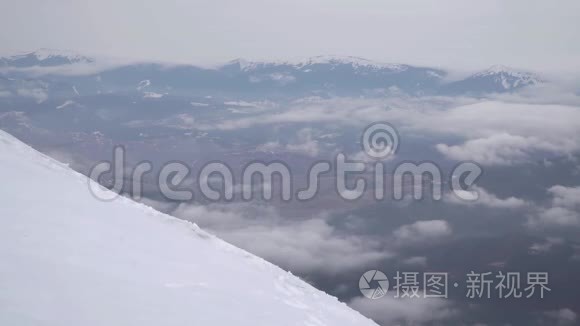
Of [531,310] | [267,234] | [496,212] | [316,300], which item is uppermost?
[496,212]

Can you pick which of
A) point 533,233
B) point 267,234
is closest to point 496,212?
point 533,233

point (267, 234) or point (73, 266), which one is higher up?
point (267, 234)

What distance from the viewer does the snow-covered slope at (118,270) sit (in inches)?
208

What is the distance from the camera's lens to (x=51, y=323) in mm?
4625

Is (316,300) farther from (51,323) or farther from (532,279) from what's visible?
(532,279)

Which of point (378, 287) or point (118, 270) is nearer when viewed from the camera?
point (118, 270)

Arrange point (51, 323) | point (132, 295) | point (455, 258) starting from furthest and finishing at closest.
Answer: point (455, 258) < point (132, 295) < point (51, 323)

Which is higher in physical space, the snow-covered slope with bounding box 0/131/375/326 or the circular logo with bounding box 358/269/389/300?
the snow-covered slope with bounding box 0/131/375/326

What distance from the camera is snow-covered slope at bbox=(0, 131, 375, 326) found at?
208 inches

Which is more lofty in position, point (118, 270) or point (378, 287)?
point (118, 270)

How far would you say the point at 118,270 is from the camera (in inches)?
257

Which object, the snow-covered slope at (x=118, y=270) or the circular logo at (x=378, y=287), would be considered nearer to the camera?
the snow-covered slope at (x=118, y=270)

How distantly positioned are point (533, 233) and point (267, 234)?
306 feet

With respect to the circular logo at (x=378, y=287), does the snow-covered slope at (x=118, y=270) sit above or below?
above
